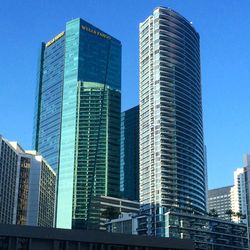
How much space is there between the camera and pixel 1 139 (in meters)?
155

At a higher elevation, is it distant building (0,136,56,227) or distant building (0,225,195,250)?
distant building (0,136,56,227)

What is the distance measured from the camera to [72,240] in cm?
5653

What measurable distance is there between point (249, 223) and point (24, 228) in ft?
510

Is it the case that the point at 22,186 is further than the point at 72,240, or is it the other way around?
the point at 22,186

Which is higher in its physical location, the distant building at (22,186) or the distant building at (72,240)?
the distant building at (22,186)

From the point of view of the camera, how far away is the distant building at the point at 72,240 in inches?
2119

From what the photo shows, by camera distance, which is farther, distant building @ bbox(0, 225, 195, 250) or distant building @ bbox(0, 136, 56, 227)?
distant building @ bbox(0, 136, 56, 227)

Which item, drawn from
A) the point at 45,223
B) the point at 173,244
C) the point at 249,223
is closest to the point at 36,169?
the point at 45,223

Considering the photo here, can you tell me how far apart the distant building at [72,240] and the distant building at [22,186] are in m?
105

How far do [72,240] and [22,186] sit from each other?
4922 inches

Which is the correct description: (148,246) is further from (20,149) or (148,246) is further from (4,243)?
(20,149)

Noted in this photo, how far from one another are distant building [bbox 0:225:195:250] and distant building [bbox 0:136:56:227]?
105 meters

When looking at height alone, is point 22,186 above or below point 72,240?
above

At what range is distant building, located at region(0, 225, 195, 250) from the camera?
5381cm
